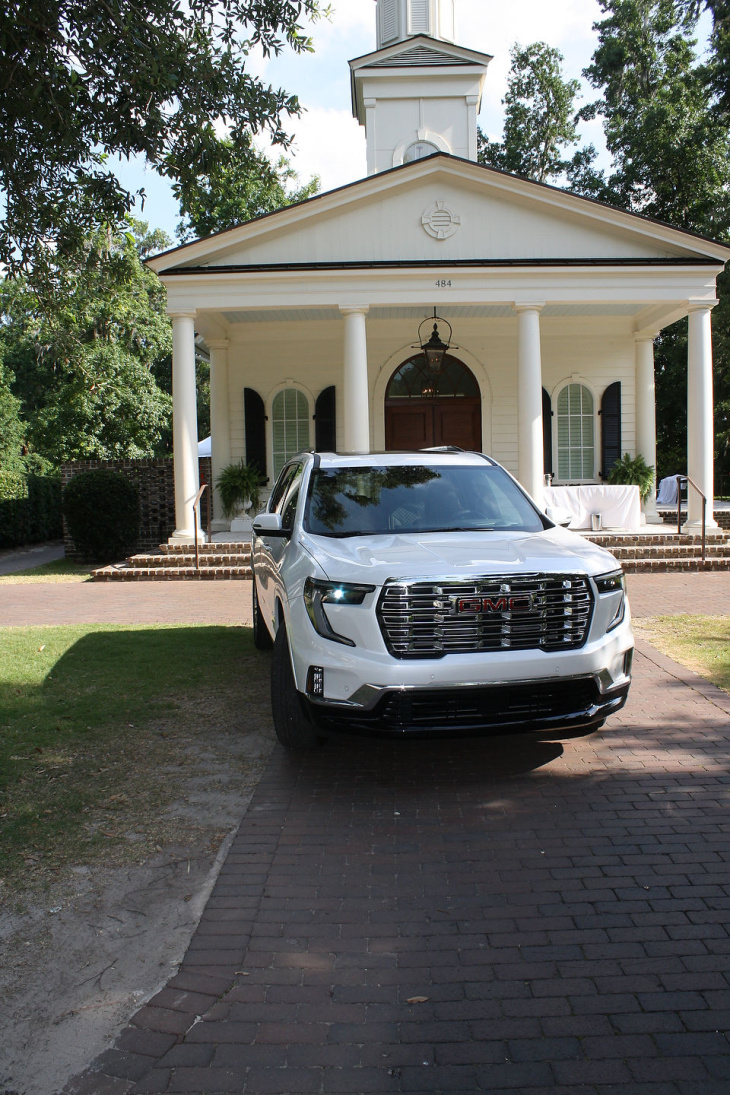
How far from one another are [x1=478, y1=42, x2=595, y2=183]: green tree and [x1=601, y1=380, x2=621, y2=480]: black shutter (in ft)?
77.9

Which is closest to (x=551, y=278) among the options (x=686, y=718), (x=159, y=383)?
(x=686, y=718)

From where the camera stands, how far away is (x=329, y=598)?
4.70m

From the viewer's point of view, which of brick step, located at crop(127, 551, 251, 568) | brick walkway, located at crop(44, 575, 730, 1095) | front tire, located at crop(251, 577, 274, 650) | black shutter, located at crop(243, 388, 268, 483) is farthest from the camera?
black shutter, located at crop(243, 388, 268, 483)

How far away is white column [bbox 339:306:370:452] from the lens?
16719 mm

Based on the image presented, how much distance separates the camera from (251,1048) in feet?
8.71

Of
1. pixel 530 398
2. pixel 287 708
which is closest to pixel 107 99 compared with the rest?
pixel 287 708

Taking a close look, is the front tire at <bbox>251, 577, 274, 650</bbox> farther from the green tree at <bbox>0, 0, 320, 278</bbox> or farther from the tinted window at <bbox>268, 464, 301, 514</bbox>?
the green tree at <bbox>0, 0, 320, 278</bbox>

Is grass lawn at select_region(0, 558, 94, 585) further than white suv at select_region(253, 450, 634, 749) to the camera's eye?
Yes

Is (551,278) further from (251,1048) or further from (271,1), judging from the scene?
(251,1048)

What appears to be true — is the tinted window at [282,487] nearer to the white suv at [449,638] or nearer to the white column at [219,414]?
the white suv at [449,638]

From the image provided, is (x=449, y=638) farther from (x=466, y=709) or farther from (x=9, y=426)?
(x=9, y=426)

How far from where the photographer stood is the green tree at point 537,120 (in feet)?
130

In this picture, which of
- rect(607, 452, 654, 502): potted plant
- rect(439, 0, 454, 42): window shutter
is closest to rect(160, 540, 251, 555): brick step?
rect(607, 452, 654, 502): potted plant

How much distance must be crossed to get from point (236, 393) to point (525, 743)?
15.8 meters
